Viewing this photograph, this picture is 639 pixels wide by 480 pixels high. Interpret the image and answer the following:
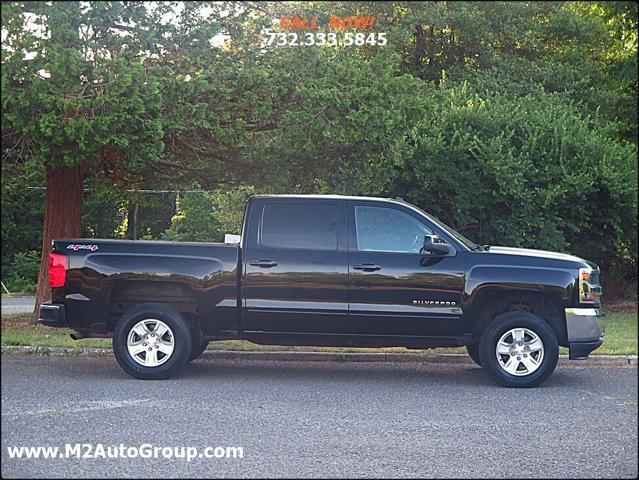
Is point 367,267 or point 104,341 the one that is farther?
point 104,341

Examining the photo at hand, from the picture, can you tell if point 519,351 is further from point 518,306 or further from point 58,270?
point 58,270

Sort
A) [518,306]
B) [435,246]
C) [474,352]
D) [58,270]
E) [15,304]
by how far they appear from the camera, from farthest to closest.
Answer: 1. [474,352]
2. [518,306]
3. [58,270]
4. [435,246]
5. [15,304]

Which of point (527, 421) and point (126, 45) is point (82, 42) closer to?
point (126, 45)

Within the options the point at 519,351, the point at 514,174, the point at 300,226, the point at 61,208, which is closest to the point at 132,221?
the point at 61,208

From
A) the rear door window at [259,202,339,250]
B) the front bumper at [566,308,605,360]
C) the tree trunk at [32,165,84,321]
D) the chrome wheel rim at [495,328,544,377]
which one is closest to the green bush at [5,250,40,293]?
the rear door window at [259,202,339,250]

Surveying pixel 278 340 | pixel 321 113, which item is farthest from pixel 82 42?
pixel 278 340

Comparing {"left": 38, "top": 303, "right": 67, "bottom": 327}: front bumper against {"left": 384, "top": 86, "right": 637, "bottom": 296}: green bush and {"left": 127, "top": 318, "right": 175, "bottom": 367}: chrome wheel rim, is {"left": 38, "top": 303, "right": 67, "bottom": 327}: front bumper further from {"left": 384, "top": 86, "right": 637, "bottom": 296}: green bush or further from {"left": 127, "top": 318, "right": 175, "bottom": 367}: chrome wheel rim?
{"left": 384, "top": 86, "right": 637, "bottom": 296}: green bush

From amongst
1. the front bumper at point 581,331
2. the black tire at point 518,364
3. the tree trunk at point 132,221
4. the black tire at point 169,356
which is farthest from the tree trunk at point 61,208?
the front bumper at point 581,331

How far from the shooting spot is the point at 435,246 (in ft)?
27.1

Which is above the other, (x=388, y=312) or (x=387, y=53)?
(x=387, y=53)

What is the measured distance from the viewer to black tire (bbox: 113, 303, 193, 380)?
823 centimetres

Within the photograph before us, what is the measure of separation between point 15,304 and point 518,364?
4.89 metres

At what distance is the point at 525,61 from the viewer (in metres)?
17.4

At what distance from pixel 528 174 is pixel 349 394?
27.1 feet
